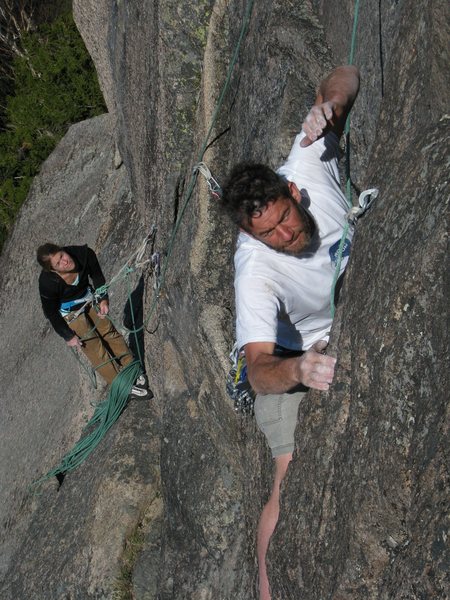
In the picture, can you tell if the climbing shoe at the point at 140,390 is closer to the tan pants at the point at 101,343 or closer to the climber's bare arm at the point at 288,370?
the tan pants at the point at 101,343

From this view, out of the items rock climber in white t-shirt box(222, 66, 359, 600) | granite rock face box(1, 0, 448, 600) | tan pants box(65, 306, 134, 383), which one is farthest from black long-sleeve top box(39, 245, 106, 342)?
rock climber in white t-shirt box(222, 66, 359, 600)

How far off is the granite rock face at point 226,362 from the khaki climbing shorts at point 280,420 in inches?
17.8

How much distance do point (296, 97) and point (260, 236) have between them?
6.47 ft

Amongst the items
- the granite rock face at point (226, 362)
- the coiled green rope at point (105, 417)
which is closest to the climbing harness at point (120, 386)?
the coiled green rope at point (105, 417)

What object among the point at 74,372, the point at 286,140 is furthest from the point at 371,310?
the point at 74,372

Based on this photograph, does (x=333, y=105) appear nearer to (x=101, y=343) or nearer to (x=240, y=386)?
(x=240, y=386)

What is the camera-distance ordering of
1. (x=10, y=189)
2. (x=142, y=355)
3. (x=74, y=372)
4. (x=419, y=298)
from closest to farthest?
1. (x=419, y=298)
2. (x=142, y=355)
3. (x=74, y=372)
4. (x=10, y=189)

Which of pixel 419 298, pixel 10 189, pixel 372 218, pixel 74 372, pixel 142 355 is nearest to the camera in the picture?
pixel 419 298

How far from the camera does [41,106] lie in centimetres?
1947

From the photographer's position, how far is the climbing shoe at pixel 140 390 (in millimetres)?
9078

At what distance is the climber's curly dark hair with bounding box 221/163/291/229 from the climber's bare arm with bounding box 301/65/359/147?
401mm

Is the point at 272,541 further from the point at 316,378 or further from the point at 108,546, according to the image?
the point at 108,546

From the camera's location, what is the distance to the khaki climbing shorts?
17.0ft

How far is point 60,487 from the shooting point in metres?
9.41
